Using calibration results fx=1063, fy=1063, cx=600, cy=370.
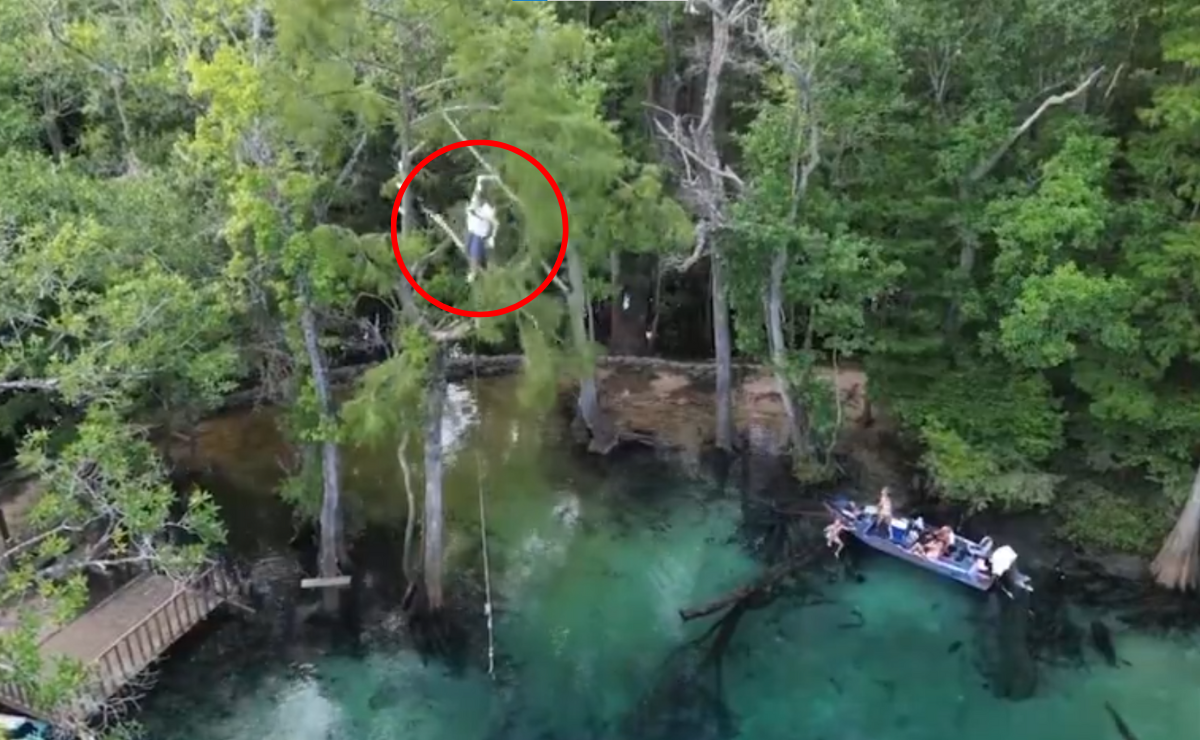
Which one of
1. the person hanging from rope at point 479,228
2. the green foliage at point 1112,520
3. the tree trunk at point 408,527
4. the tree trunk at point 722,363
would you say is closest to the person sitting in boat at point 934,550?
the green foliage at point 1112,520

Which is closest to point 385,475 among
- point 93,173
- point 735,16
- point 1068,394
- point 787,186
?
point 93,173

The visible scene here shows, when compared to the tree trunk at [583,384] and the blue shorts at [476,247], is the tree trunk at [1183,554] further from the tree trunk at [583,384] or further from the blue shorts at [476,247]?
the blue shorts at [476,247]

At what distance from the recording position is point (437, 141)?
1451cm

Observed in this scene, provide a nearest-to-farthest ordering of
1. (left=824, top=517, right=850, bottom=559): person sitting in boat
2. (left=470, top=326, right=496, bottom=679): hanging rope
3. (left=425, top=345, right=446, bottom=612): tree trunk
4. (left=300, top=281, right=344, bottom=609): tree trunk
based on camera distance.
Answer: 1. (left=300, top=281, right=344, bottom=609): tree trunk
2. (left=425, top=345, right=446, bottom=612): tree trunk
3. (left=470, top=326, right=496, bottom=679): hanging rope
4. (left=824, top=517, right=850, bottom=559): person sitting in boat

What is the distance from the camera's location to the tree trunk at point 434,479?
1549 cm

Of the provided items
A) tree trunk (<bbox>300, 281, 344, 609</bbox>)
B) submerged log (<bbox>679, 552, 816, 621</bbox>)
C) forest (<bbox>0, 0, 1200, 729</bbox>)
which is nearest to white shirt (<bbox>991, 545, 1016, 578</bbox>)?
forest (<bbox>0, 0, 1200, 729</bbox>)

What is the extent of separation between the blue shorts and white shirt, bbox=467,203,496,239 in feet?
0.25

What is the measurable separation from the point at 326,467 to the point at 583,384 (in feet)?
20.7

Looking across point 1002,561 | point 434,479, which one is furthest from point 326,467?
point 1002,561

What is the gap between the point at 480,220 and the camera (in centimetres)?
1381

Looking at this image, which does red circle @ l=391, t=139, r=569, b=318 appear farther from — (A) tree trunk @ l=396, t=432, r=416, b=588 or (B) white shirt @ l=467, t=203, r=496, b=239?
(A) tree trunk @ l=396, t=432, r=416, b=588

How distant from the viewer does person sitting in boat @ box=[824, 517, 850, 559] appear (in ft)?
59.9

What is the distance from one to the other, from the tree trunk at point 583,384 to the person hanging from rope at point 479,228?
3773 mm

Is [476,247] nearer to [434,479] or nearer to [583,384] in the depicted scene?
[434,479]
